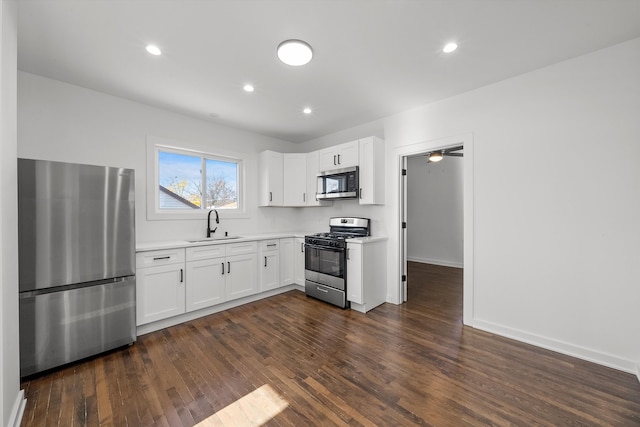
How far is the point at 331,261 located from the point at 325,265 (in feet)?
0.48

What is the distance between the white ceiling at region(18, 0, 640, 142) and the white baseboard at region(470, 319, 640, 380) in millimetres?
2673

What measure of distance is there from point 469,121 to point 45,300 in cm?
453

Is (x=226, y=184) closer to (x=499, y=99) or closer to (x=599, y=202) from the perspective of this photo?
(x=499, y=99)

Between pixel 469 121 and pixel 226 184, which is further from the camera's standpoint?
pixel 226 184

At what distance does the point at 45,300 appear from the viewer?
209 cm

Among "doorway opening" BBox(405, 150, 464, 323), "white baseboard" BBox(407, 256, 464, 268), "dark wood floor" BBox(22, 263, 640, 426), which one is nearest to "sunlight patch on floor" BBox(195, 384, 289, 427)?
"dark wood floor" BBox(22, 263, 640, 426)

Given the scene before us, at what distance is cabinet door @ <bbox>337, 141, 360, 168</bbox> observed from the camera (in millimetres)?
3769

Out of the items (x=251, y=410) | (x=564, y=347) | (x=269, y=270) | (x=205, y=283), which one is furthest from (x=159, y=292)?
(x=564, y=347)

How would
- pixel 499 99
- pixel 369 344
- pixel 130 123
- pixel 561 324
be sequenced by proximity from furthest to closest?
pixel 130 123
pixel 499 99
pixel 369 344
pixel 561 324

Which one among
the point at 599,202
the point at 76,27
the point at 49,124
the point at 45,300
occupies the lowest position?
the point at 45,300

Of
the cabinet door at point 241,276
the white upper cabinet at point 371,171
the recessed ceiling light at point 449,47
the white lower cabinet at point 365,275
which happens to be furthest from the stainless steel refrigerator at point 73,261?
the recessed ceiling light at point 449,47

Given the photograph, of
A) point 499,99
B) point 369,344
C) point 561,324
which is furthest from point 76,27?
point 561,324

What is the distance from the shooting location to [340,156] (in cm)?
398

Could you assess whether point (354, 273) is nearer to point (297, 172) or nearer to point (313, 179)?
point (313, 179)
